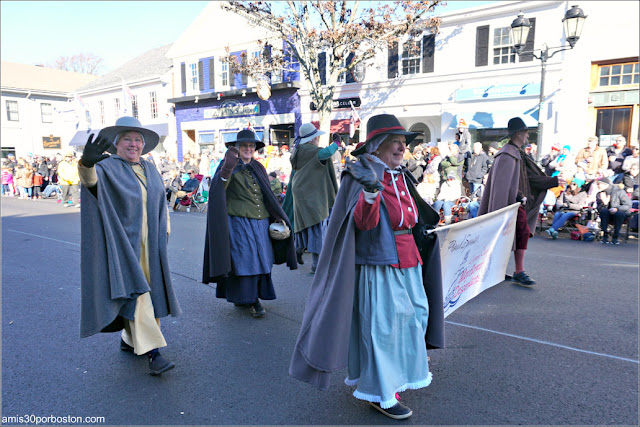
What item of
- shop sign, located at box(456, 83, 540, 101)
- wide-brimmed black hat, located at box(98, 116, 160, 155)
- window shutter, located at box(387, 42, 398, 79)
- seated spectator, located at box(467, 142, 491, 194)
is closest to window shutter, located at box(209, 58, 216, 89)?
window shutter, located at box(387, 42, 398, 79)

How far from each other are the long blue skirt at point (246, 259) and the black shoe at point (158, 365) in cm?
128

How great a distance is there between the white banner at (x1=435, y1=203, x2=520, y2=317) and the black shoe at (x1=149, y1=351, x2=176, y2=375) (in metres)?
2.28

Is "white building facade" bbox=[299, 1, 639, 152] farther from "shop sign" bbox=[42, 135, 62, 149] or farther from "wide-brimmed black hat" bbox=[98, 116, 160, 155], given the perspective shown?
"shop sign" bbox=[42, 135, 62, 149]

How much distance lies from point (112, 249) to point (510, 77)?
17.3 metres

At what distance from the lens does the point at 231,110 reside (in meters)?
27.0

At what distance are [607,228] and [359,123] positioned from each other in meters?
13.2

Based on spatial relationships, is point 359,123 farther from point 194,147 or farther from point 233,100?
point 194,147

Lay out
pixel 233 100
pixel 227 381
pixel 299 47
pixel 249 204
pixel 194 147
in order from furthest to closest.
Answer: pixel 194 147
pixel 233 100
pixel 299 47
pixel 249 204
pixel 227 381

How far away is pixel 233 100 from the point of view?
26.8m

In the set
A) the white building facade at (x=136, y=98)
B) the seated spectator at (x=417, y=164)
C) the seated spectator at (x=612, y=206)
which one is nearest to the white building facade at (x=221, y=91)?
the white building facade at (x=136, y=98)

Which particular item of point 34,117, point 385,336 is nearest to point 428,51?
point 385,336

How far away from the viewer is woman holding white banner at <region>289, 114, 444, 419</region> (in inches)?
111

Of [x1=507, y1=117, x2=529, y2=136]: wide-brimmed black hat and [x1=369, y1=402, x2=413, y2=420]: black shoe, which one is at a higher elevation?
[x1=507, y1=117, x2=529, y2=136]: wide-brimmed black hat

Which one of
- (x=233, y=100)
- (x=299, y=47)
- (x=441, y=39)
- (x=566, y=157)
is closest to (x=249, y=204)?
(x=566, y=157)
